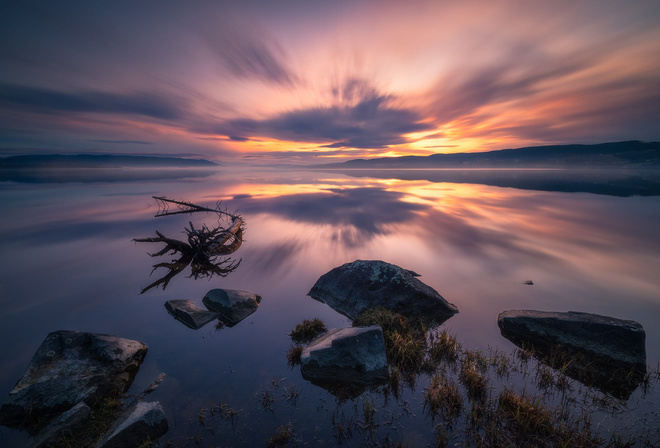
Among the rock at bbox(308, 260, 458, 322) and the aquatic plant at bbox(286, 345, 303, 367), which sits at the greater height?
the rock at bbox(308, 260, 458, 322)

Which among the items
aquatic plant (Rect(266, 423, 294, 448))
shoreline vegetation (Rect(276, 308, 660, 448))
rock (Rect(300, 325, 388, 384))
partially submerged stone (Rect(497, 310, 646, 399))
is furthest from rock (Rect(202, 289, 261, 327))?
partially submerged stone (Rect(497, 310, 646, 399))

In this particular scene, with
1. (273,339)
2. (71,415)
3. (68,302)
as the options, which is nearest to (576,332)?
(273,339)

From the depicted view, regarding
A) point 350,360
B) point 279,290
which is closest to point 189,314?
point 279,290

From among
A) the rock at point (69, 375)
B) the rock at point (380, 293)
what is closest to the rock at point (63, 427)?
the rock at point (69, 375)

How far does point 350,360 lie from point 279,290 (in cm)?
683

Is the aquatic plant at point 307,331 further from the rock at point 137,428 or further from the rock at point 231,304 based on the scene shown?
the rock at point 137,428

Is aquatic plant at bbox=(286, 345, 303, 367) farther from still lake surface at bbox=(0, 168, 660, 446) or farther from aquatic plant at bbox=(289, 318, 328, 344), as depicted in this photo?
aquatic plant at bbox=(289, 318, 328, 344)

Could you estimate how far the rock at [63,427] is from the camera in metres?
4.70

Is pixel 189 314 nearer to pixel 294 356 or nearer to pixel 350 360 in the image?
pixel 294 356

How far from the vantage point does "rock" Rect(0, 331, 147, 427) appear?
17.5 feet

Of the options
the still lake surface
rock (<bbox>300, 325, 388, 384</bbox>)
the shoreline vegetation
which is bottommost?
the still lake surface

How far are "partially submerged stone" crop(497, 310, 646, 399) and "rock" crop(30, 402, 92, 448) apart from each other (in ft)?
38.3

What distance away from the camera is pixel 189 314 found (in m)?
9.41

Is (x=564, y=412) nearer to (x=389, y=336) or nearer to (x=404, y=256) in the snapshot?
(x=389, y=336)
